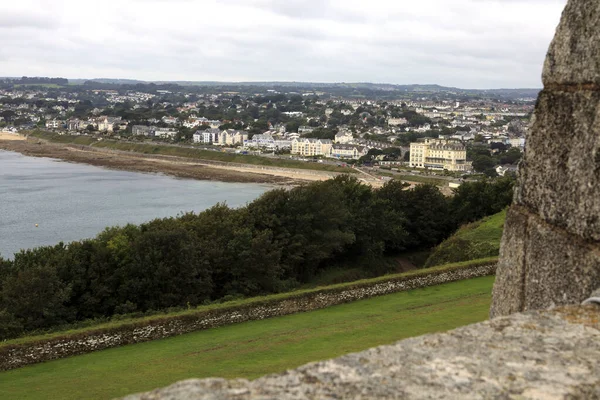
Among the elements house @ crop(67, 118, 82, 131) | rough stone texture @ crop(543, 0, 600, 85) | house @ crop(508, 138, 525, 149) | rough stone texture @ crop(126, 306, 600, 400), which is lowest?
house @ crop(508, 138, 525, 149)

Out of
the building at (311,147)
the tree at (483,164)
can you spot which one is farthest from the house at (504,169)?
the building at (311,147)

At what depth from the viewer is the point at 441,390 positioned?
2492 mm

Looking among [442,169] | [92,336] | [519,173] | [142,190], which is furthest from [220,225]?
[442,169]

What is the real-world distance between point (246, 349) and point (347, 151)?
86.5 m

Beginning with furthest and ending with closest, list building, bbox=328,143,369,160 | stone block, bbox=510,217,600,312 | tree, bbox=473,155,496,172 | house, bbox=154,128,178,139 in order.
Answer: house, bbox=154,128,178,139, building, bbox=328,143,369,160, tree, bbox=473,155,496,172, stone block, bbox=510,217,600,312

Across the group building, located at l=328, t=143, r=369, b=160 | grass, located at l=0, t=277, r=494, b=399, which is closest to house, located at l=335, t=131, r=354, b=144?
building, located at l=328, t=143, r=369, b=160

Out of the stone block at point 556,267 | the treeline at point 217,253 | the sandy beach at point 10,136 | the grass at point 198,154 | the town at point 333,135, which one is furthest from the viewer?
the sandy beach at point 10,136

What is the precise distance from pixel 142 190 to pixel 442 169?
43737 mm

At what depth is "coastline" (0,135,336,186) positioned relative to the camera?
7462 cm

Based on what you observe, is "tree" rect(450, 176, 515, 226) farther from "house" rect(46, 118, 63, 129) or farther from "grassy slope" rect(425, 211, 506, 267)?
"house" rect(46, 118, 63, 129)

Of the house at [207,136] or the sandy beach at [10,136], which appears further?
the house at [207,136]

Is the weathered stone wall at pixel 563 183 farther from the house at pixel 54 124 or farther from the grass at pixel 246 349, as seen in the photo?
the house at pixel 54 124

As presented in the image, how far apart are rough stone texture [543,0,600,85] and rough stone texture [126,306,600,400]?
61.7 inches

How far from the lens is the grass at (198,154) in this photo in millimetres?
86000
